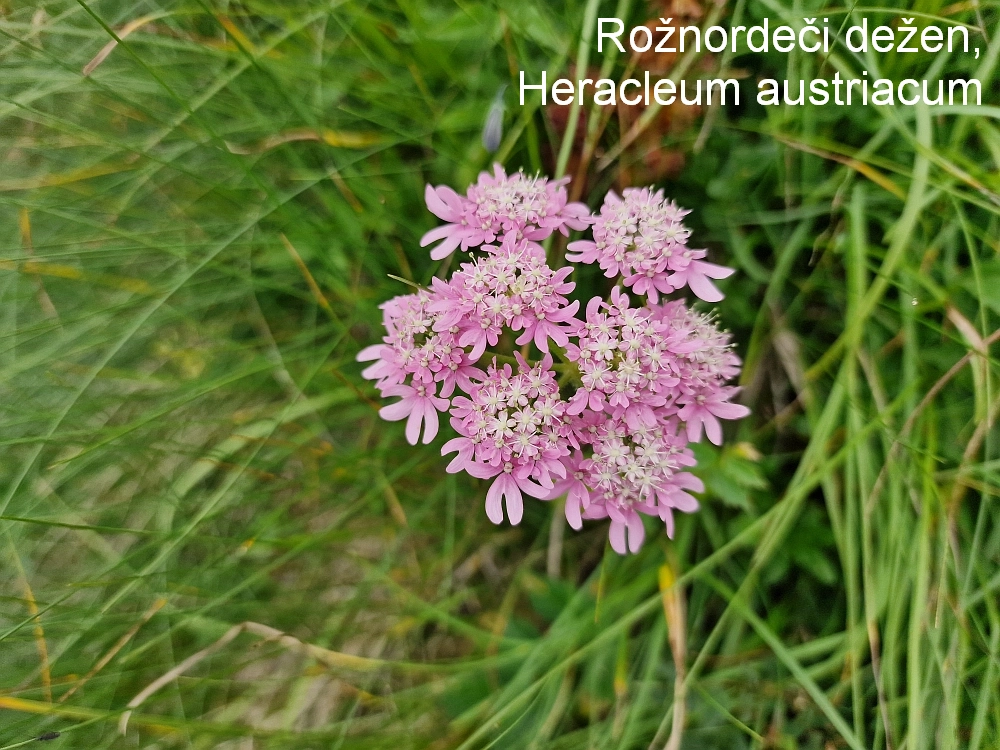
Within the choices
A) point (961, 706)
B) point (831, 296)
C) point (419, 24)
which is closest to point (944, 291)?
point (831, 296)

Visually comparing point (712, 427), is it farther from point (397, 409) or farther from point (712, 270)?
point (397, 409)

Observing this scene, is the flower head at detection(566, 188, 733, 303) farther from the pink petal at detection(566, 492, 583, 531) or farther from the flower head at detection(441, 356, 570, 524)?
the pink petal at detection(566, 492, 583, 531)

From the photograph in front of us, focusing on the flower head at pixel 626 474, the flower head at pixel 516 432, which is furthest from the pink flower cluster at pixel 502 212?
the flower head at pixel 626 474

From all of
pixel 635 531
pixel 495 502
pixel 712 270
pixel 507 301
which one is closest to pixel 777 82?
pixel 712 270

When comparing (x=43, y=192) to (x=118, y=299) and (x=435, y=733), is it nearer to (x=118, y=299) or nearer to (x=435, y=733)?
(x=118, y=299)

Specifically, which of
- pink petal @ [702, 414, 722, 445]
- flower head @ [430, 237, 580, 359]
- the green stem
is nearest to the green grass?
the green stem
